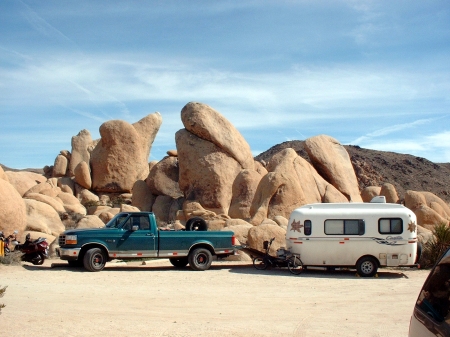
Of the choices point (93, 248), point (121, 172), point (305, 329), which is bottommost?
point (305, 329)

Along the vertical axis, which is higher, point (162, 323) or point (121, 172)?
point (121, 172)

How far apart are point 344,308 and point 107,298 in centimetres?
474

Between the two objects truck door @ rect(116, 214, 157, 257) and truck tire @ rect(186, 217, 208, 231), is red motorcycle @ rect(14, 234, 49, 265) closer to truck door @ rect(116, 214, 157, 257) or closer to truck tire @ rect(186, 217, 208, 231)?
truck door @ rect(116, 214, 157, 257)

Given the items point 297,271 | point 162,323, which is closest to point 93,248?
point 297,271

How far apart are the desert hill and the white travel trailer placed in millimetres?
61551

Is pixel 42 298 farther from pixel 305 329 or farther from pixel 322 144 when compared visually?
pixel 322 144

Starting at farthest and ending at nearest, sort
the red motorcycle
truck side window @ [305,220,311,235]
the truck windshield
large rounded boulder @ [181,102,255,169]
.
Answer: large rounded boulder @ [181,102,255,169], the red motorcycle, the truck windshield, truck side window @ [305,220,311,235]

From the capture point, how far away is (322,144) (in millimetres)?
35969

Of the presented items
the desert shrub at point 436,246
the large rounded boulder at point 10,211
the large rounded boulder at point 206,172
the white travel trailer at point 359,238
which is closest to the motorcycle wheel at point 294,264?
the white travel trailer at point 359,238

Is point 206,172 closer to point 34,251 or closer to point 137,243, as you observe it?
point 34,251

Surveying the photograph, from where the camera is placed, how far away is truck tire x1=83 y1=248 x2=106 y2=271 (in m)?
16.2

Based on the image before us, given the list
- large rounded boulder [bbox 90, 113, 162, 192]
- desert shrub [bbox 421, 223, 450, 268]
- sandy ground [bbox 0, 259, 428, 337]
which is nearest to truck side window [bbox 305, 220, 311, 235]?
sandy ground [bbox 0, 259, 428, 337]

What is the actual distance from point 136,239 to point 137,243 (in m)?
0.12

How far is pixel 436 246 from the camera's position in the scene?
19172 mm
